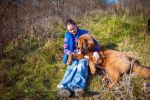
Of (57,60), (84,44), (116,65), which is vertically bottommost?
(57,60)

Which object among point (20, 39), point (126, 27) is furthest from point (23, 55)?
point (126, 27)

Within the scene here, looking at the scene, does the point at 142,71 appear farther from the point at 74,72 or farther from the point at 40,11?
the point at 40,11

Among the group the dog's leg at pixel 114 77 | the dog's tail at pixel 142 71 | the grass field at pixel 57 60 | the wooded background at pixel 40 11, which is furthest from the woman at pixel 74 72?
the wooded background at pixel 40 11

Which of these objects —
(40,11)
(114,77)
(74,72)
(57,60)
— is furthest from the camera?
(40,11)

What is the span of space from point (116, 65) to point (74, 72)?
3.19 ft

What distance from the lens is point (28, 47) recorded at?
8.61m

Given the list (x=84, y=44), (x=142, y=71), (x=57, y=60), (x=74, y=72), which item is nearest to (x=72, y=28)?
(x=84, y=44)

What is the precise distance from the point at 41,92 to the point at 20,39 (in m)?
3.28

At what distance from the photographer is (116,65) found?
5.96 m

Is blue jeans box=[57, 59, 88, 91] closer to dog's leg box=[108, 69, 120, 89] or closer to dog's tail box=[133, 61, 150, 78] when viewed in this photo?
dog's leg box=[108, 69, 120, 89]

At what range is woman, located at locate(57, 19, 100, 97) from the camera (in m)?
5.77

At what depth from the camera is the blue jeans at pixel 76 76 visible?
235 inches

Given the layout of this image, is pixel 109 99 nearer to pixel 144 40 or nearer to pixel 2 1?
pixel 144 40

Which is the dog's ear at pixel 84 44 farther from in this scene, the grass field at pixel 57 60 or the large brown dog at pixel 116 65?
the grass field at pixel 57 60
